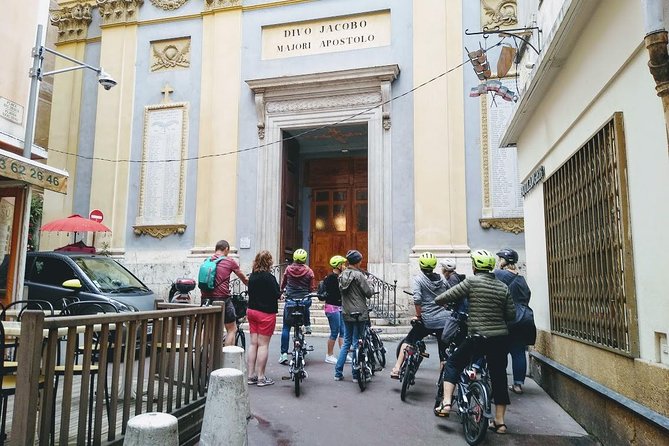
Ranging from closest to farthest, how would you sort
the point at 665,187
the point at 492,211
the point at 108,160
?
1. the point at 665,187
2. the point at 492,211
3. the point at 108,160

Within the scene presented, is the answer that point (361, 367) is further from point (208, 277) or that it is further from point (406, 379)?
point (208, 277)

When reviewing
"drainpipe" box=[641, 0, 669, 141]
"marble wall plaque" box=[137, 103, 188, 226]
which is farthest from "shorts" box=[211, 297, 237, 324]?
"marble wall plaque" box=[137, 103, 188, 226]

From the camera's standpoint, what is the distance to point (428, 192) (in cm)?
1351

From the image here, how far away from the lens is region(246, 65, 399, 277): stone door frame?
1388cm

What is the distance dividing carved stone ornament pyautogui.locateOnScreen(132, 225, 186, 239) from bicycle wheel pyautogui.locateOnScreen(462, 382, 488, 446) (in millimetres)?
11792

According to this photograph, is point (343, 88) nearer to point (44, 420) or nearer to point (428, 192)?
point (428, 192)

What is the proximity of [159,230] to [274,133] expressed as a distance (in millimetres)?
4508

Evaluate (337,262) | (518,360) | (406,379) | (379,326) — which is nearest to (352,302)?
(337,262)

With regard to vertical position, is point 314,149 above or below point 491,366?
above

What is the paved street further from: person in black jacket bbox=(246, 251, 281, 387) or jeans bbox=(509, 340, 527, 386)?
person in black jacket bbox=(246, 251, 281, 387)

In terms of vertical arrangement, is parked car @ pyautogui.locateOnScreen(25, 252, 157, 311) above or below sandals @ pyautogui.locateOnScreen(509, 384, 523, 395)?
above

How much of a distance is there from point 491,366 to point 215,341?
276cm

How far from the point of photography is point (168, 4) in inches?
648

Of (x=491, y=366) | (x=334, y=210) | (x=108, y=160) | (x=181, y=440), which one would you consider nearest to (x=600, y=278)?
(x=491, y=366)
